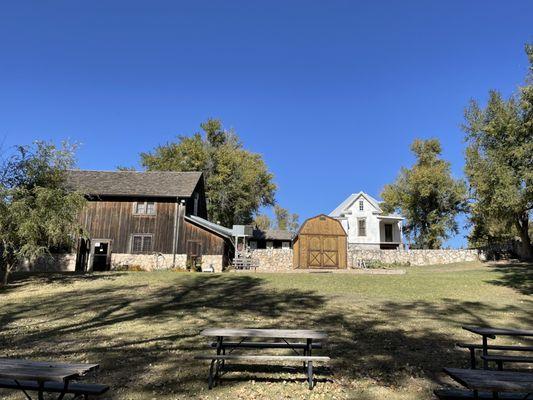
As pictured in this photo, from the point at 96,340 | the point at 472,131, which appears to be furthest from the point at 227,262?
the point at 96,340

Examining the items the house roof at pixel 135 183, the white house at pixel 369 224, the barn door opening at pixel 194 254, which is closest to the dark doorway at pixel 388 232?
the white house at pixel 369 224

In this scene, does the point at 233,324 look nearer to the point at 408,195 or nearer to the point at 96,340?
the point at 96,340

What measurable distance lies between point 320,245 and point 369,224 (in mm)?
15768

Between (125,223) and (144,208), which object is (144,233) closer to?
(125,223)

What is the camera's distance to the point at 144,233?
2953 centimetres

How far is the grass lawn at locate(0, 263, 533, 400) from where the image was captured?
614cm

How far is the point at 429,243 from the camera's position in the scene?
1870 inches

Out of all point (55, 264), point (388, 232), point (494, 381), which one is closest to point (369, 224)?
point (388, 232)

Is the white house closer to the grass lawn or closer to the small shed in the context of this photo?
the small shed

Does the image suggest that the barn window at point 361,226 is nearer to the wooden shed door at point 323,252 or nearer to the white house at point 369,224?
the white house at point 369,224

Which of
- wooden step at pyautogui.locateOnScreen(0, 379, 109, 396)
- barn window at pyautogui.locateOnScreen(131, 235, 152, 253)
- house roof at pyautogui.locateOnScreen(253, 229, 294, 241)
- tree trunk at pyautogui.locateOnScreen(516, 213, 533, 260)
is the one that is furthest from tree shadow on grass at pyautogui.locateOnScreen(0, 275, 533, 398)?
house roof at pyautogui.locateOnScreen(253, 229, 294, 241)

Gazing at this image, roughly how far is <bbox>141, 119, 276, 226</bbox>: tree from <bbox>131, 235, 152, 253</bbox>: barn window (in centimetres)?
1781

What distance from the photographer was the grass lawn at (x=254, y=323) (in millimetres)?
6145

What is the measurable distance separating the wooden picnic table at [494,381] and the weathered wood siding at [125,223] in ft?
87.6
